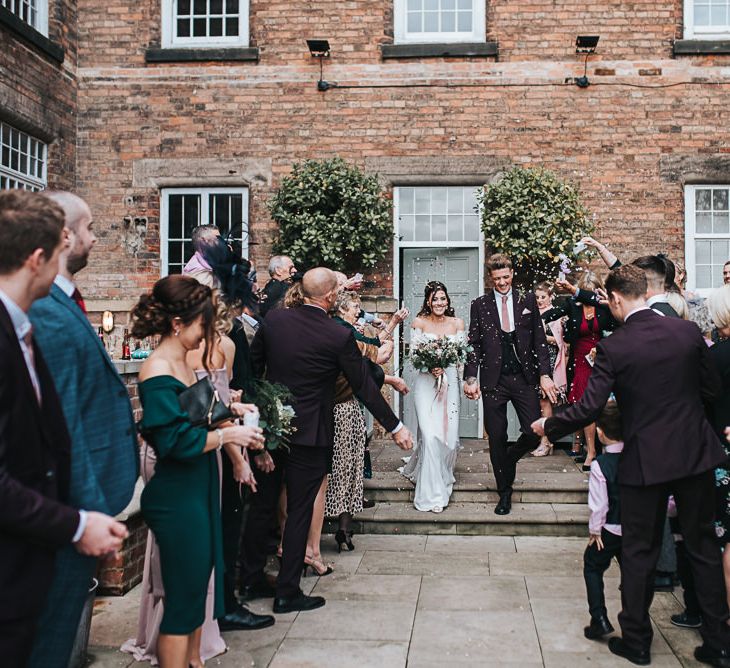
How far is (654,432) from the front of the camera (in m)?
4.11

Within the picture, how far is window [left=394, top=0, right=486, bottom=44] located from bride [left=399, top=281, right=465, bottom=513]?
171 inches

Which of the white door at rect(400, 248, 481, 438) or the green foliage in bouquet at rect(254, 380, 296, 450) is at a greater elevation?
the white door at rect(400, 248, 481, 438)

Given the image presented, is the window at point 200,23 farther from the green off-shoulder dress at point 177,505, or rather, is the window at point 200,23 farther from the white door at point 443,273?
the green off-shoulder dress at point 177,505

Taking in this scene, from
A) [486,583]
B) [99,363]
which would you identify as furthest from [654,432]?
[99,363]

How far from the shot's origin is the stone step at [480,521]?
6609 millimetres

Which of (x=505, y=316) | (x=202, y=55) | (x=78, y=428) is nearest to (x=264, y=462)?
(x=78, y=428)

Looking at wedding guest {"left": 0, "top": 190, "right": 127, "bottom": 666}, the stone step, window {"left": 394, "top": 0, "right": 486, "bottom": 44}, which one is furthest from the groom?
wedding guest {"left": 0, "top": 190, "right": 127, "bottom": 666}

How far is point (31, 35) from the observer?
938 centimetres

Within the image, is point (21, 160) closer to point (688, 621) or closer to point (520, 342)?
point (520, 342)

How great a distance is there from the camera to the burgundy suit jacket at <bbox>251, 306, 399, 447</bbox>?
197 inches

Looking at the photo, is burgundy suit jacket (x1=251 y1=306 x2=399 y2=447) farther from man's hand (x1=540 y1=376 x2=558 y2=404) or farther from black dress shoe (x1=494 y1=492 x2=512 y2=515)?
black dress shoe (x1=494 y1=492 x2=512 y2=515)

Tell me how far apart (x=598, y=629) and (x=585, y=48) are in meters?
7.63

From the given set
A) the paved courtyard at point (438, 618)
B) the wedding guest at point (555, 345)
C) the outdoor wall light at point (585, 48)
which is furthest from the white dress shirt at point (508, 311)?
the outdoor wall light at point (585, 48)

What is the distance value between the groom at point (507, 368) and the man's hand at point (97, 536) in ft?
15.6
